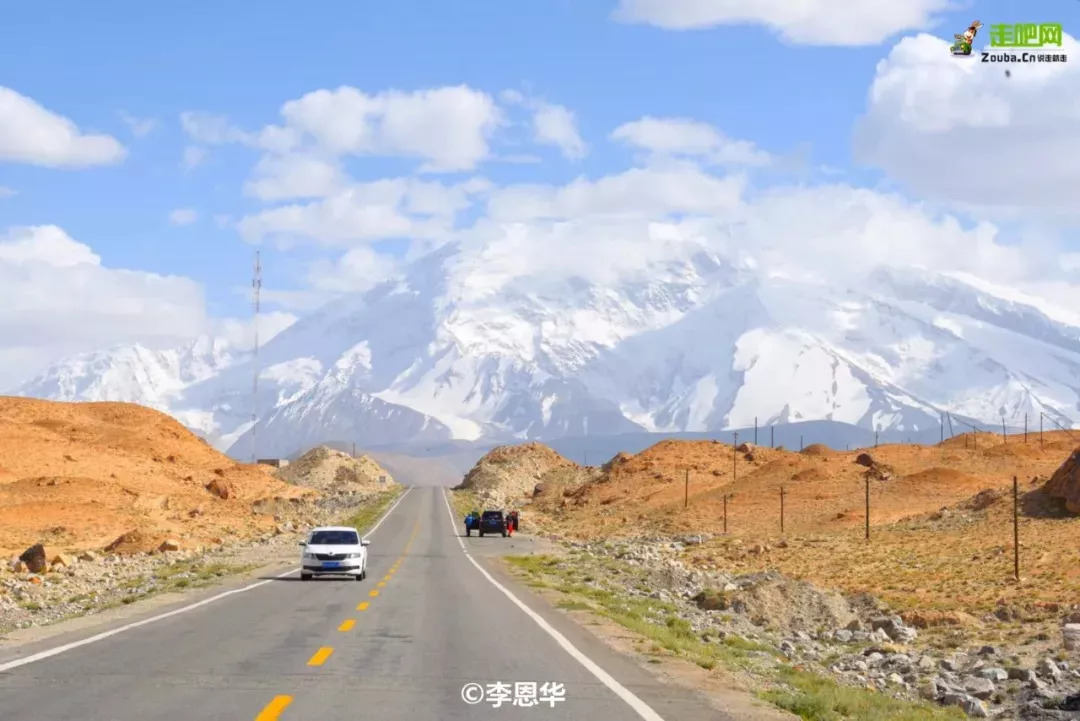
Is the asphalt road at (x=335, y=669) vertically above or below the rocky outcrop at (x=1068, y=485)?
below

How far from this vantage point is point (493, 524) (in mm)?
85688

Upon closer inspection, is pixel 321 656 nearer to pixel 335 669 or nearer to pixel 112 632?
pixel 335 669

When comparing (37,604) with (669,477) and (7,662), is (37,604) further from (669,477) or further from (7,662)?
(669,477)

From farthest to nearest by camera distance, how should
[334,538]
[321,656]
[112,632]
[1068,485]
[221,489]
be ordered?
[221,489]
[1068,485]
[334,538]
[112,632]
[321,656]

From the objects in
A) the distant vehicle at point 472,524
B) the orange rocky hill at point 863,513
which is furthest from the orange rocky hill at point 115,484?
the orange rocky hill at point 863,513

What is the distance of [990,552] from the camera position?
57.6 meters

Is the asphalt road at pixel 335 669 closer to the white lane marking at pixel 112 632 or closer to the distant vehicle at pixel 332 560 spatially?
the white lane marking at pixel 112 632

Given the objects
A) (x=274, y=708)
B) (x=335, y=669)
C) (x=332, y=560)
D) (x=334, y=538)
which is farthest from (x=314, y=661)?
(x=334, y=538)

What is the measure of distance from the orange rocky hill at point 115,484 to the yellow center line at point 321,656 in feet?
133

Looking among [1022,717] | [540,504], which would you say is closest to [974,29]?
[1022,717]

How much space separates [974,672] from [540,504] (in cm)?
11826

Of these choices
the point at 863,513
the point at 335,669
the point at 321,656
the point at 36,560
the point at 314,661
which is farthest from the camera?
the point at 863,513

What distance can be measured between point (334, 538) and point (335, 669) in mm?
24079

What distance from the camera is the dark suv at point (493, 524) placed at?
85688mm
